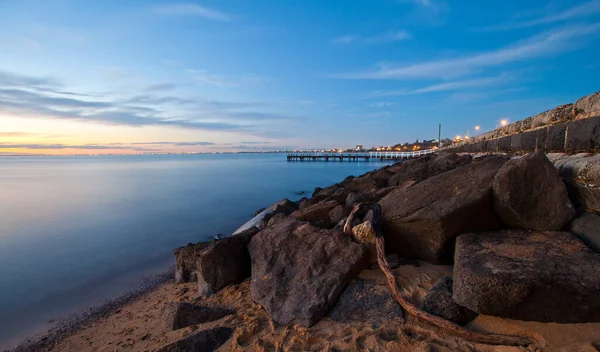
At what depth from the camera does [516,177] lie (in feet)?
10.8

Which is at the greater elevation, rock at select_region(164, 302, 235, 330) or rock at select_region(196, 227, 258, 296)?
rock at select_region(196, 227, 258, 296)

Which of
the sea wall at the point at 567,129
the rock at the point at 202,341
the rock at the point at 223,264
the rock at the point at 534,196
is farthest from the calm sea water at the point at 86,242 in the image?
the sea wall at the point at 567,129

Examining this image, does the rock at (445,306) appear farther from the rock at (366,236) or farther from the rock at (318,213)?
the rock at (318,213)

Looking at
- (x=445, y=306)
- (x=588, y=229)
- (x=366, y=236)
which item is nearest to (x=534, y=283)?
(x=445, y=306)

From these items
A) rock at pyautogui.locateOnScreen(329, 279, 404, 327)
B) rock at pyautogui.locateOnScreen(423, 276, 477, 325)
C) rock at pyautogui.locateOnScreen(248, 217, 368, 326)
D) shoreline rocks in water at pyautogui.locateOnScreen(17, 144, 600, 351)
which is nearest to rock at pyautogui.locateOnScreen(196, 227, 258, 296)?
shoreline rocks in water at pyautogui.locateOnScreen(17, 144, 600, 351)

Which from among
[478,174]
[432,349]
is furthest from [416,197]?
[432,349]

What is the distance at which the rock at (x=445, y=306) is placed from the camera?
2.65 meters

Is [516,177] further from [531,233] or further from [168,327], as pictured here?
[168,327]

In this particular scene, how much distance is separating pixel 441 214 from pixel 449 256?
525 millimetres

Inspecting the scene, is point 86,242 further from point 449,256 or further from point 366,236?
point 449,256

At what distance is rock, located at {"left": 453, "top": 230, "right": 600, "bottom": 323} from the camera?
232cm

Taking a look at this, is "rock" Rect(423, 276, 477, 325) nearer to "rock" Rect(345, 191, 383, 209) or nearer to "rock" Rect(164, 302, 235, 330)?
"rock" Rect(164, 302, 235, 330)

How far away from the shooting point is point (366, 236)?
12.5 ft

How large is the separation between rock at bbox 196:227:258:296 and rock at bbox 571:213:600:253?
3909mm
